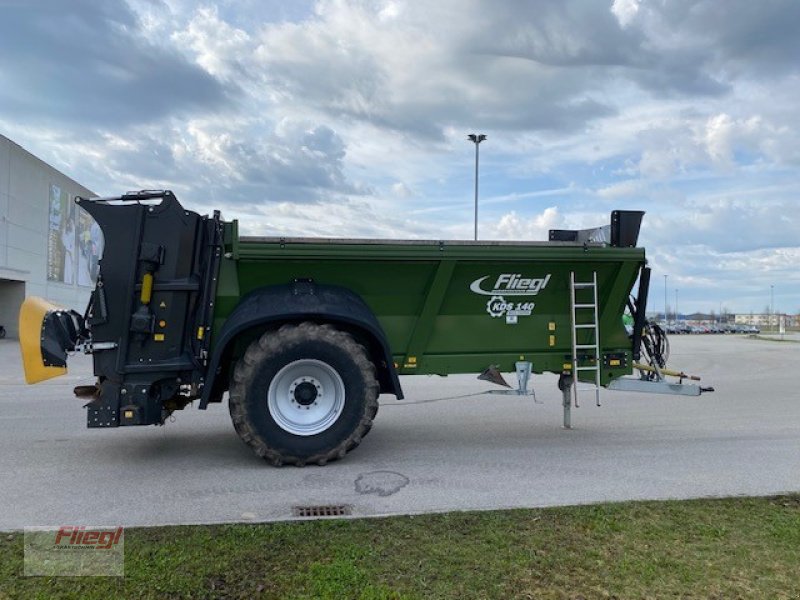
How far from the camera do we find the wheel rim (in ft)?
21.0

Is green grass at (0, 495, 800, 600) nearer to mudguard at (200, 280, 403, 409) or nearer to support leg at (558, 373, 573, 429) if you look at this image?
mudguard at (200, 280, 403, 409)

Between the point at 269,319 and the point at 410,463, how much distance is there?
2.03 metres

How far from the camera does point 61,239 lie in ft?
122

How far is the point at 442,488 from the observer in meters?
5.69

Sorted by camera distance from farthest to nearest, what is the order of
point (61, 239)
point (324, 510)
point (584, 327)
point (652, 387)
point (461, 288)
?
point (61, 239)
point (652, 387)
point (584, 327)
point (461, 288)
point (324, 510)

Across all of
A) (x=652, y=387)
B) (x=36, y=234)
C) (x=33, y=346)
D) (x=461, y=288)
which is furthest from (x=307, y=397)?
(x=36, y=234)

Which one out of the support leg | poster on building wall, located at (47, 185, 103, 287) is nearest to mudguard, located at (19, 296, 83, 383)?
the support leg

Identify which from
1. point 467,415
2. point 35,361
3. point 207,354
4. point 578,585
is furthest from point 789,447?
point 35,361

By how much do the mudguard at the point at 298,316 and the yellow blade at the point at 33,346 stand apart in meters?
1.54

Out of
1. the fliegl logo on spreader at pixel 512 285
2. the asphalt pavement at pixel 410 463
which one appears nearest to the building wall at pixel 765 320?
the asphalt pavement at pixel 410 463

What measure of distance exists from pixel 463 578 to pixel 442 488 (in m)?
1.94

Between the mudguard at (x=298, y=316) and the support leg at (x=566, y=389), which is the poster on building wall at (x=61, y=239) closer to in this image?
the mudguard at (x=298, y=316)

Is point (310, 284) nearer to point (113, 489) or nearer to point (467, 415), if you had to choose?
point (113, 489)

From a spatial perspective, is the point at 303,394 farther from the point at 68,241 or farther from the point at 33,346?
the point at 68,241
